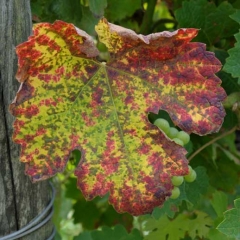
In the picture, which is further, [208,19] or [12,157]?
[208,19]

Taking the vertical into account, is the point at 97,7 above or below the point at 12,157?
above

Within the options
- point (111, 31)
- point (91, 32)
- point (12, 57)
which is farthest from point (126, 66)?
point (91, 32)

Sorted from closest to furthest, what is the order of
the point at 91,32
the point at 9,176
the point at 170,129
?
1. the point at 9,176
2. the point at 170,129
3. the point at 91,32

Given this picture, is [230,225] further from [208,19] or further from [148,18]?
[148,18]

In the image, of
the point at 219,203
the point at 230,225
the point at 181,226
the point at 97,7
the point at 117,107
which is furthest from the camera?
the point at 181,226

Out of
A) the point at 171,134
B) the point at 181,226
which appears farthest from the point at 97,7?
the point at 181,226

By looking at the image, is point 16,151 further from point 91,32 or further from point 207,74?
point 91,32

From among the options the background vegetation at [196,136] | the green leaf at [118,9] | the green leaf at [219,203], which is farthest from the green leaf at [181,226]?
the green leaf at [118,9]

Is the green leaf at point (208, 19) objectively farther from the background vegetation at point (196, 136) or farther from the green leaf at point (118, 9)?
the green leaf at point (118, 9)
